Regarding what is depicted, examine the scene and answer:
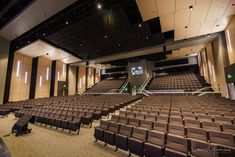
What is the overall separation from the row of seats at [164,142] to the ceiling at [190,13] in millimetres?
5513

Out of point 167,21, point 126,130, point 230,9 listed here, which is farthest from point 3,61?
point 230,9

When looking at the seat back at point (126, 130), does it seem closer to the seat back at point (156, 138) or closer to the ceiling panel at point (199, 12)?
the seat back at point (156, 138)

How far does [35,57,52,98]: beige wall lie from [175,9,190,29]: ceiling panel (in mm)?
13165

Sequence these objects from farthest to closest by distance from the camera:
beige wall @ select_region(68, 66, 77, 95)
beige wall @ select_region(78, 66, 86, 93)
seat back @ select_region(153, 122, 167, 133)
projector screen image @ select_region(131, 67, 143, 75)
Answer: beige wall @ select_region(78, 66, 86, 93) → beige wall @ select_region(68, 66, 77, 95) → projector screen image @ select_region(131, 67, 143, 75) → seat back @ select_region(153, 122, 167, 133)

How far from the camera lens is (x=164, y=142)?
101 inches

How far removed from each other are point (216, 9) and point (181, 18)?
5.02 ft

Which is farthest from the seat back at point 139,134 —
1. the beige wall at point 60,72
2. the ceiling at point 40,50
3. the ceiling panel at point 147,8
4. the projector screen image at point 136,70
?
the beige wall at point 60,72

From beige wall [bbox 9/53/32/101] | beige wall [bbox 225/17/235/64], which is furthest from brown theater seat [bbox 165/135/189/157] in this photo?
beige wall [bbox 9/53/32/101]

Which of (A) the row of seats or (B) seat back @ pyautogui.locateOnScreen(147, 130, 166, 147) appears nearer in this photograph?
(A) the row of seats

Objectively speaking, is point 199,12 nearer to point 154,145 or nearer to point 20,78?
point 154,145

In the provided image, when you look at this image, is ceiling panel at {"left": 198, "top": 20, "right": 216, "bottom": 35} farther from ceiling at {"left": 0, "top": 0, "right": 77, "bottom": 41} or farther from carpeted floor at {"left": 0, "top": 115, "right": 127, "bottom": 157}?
carpeted floor at {"left": 0, "top": 115, "right": 127, "bottom": 157}

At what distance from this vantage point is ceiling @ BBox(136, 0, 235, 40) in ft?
18.5

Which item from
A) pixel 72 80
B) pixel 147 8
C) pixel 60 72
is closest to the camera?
pixel 147 8

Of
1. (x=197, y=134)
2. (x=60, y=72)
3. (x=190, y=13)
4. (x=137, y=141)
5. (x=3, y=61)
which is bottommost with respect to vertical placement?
(x=137, y=141)
